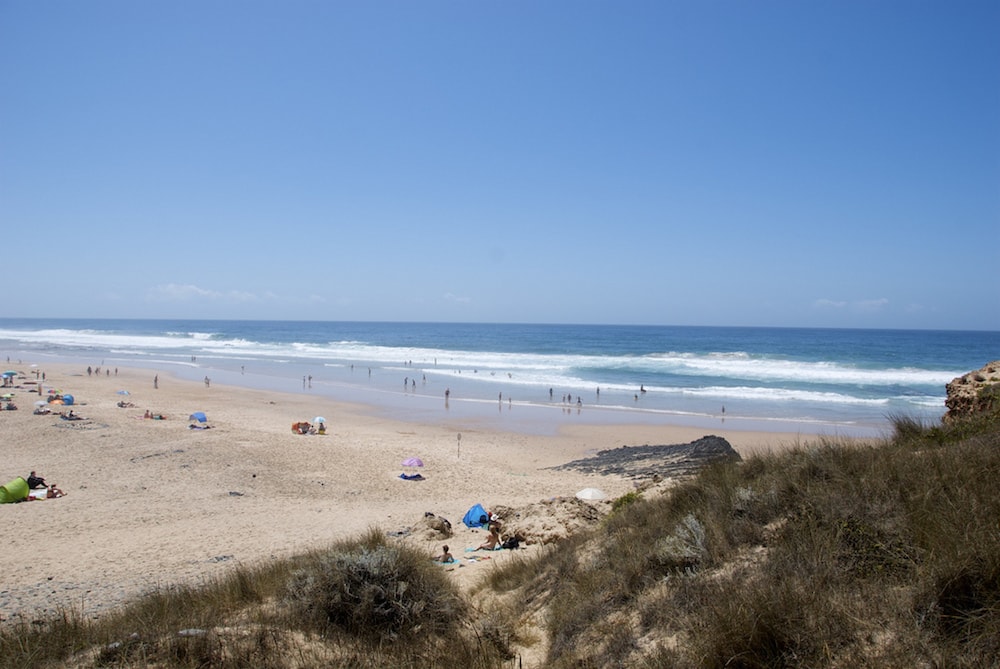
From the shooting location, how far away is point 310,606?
4926mm

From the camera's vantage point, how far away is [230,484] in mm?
15055

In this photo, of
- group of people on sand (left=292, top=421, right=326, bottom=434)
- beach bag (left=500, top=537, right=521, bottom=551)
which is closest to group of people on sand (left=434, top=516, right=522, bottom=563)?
beach bag (left=500, top=537, right=521, bottom=551)

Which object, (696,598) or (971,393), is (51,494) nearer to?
(696,598)

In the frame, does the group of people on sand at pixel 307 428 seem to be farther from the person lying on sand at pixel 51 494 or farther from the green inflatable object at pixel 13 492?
the green inflatable object at pixel 13 492

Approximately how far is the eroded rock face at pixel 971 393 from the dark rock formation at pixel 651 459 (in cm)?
471

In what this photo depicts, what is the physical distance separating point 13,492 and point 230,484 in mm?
4447

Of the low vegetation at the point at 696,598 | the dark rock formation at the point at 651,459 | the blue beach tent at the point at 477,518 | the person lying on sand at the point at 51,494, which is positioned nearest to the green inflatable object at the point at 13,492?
the person lying on sand at the point at 51,494

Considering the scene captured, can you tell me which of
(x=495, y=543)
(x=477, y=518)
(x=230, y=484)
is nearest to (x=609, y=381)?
(x=230, y=484)

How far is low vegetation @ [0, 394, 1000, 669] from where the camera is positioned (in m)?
3.47

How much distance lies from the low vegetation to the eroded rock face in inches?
168

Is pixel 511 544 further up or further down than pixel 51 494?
further up

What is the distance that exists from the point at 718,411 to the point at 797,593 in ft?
87.2

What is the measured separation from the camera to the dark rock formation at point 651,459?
1509 cm

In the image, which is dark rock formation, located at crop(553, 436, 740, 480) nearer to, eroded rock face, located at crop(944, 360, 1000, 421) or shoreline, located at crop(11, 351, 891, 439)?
eroded rock face, located at crop(944, 360, 1000, 421)
